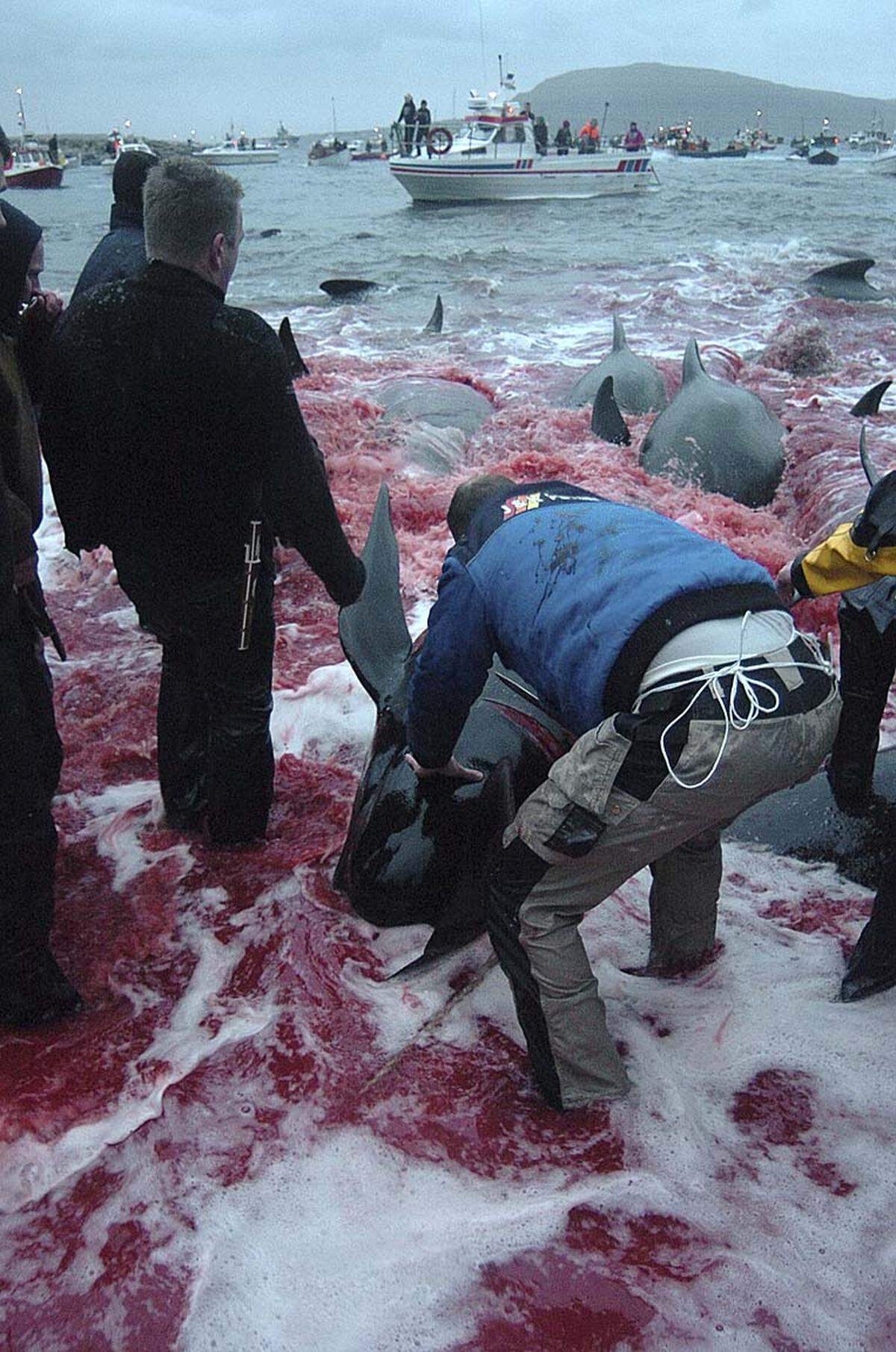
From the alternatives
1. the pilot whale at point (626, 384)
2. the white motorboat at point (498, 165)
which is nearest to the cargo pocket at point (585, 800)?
the pilot whale at point (626, 384)

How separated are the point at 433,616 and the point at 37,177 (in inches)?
2169

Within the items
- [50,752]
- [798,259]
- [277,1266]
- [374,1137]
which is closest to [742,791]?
[374,1137]

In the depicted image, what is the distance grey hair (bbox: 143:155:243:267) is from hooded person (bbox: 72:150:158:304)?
4.94 feet

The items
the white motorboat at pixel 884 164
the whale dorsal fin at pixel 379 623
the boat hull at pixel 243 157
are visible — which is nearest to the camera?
the whale dorsal fin at pixel 379 623

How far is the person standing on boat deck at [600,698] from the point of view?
98.0 inches

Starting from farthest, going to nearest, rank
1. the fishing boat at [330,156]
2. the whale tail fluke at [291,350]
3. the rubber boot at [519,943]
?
1. the fishing boat at [330,156]
2. the whale tail fluke at [291,350]
3. the rubber boot at [519,943]

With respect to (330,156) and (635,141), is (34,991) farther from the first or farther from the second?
(330,156)

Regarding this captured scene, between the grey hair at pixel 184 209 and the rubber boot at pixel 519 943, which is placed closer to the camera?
the rubber boot at pixel 519 943

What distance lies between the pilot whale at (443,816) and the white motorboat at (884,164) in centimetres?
6448

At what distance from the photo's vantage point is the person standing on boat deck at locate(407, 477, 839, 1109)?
2488 mm

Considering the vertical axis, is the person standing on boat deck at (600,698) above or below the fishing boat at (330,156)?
below

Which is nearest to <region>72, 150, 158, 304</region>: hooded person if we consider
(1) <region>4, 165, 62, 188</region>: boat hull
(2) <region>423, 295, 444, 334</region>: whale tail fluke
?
(2) <region>423, 295, 444, 334</region>: whale tail fluke

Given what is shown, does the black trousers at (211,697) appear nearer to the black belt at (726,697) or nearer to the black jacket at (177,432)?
the black jacket at (177,432)

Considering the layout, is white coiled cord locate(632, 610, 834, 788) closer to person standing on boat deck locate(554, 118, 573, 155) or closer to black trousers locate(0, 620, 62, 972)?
black trousers locate(0, 620, 62, 972)
